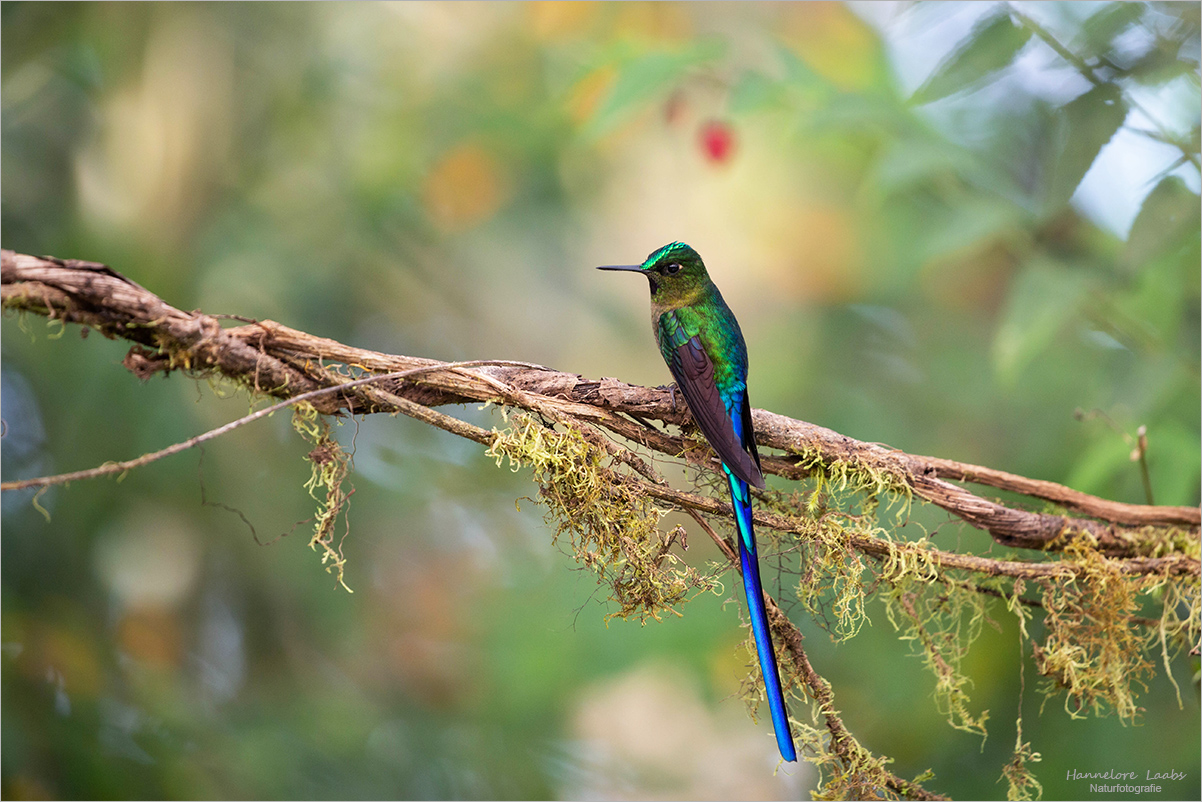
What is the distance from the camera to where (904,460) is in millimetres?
1364

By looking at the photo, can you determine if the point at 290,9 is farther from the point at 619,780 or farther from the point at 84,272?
the point at 619,780

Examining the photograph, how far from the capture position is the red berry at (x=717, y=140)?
9.66 feet

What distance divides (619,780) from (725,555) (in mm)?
2673

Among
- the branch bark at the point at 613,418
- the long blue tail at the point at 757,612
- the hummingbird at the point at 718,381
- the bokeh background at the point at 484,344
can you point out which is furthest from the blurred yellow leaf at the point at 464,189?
the long blue tail at the point at 757,612

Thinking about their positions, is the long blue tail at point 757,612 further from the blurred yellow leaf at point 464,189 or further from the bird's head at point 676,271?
the blurred yellow leaf at point 464,189

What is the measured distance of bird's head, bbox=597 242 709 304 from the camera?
1585 mm

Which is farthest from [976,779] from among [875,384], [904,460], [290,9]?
[290,9]

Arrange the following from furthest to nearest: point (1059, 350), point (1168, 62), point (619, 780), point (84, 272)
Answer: point (619, 780) → point (1059, 350) → point (1168, 62) → point (84, 272)

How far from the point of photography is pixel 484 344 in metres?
3.76

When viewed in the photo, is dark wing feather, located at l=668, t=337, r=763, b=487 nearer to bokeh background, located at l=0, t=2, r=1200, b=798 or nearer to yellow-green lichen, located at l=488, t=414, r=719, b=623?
yellow-green lichen, located at l=488, t=414, r=719, b=623

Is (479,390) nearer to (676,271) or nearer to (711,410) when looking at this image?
(711,410)

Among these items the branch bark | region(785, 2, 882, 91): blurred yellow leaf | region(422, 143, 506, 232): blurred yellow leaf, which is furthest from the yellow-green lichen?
region(422, 143, 506, 232): blurred yellow leaf

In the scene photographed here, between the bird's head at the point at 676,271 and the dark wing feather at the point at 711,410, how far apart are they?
6.3 inches

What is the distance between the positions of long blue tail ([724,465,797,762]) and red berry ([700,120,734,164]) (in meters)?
1.98
